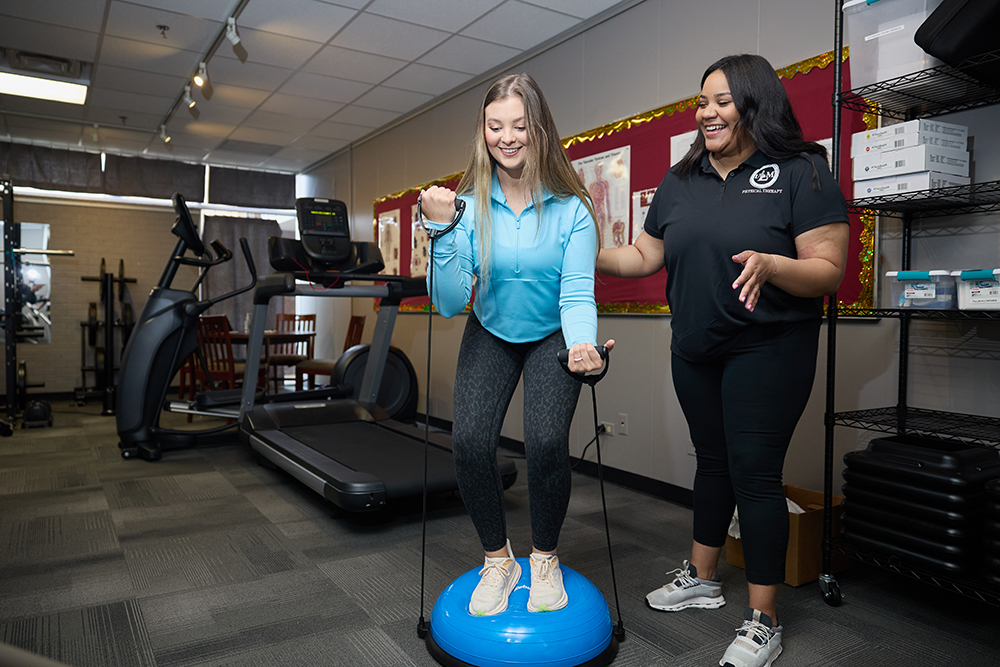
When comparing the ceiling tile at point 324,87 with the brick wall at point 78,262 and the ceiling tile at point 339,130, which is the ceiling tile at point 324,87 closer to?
the ceiling tile at point 339,130

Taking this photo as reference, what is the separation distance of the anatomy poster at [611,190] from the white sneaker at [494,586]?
2129 millimetres

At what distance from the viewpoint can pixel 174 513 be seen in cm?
296

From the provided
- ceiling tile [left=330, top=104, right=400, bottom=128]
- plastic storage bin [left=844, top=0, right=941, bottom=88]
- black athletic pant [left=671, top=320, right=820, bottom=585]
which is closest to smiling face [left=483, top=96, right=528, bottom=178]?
black athletic pant [left=671, top=320, right=820, bottom=585]

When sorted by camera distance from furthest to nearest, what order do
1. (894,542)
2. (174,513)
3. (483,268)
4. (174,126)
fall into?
(174,126) < (174,513) < (894,542) < (483,268)

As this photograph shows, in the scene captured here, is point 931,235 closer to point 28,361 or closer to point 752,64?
point 752,64

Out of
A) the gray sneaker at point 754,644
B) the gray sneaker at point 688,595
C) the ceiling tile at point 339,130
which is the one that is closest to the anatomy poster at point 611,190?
the gray sneaker at point 688,595

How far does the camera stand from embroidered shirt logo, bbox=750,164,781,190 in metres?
1.69

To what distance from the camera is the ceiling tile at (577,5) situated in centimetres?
348

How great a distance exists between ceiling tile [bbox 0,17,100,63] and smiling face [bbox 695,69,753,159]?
12.8 feet

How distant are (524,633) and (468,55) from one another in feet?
12.1

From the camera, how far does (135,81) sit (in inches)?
189

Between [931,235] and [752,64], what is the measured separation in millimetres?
1059

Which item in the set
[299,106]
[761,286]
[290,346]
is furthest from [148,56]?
[761,286]

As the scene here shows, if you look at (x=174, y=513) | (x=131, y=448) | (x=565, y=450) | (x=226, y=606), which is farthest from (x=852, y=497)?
(x=131, y=448)
